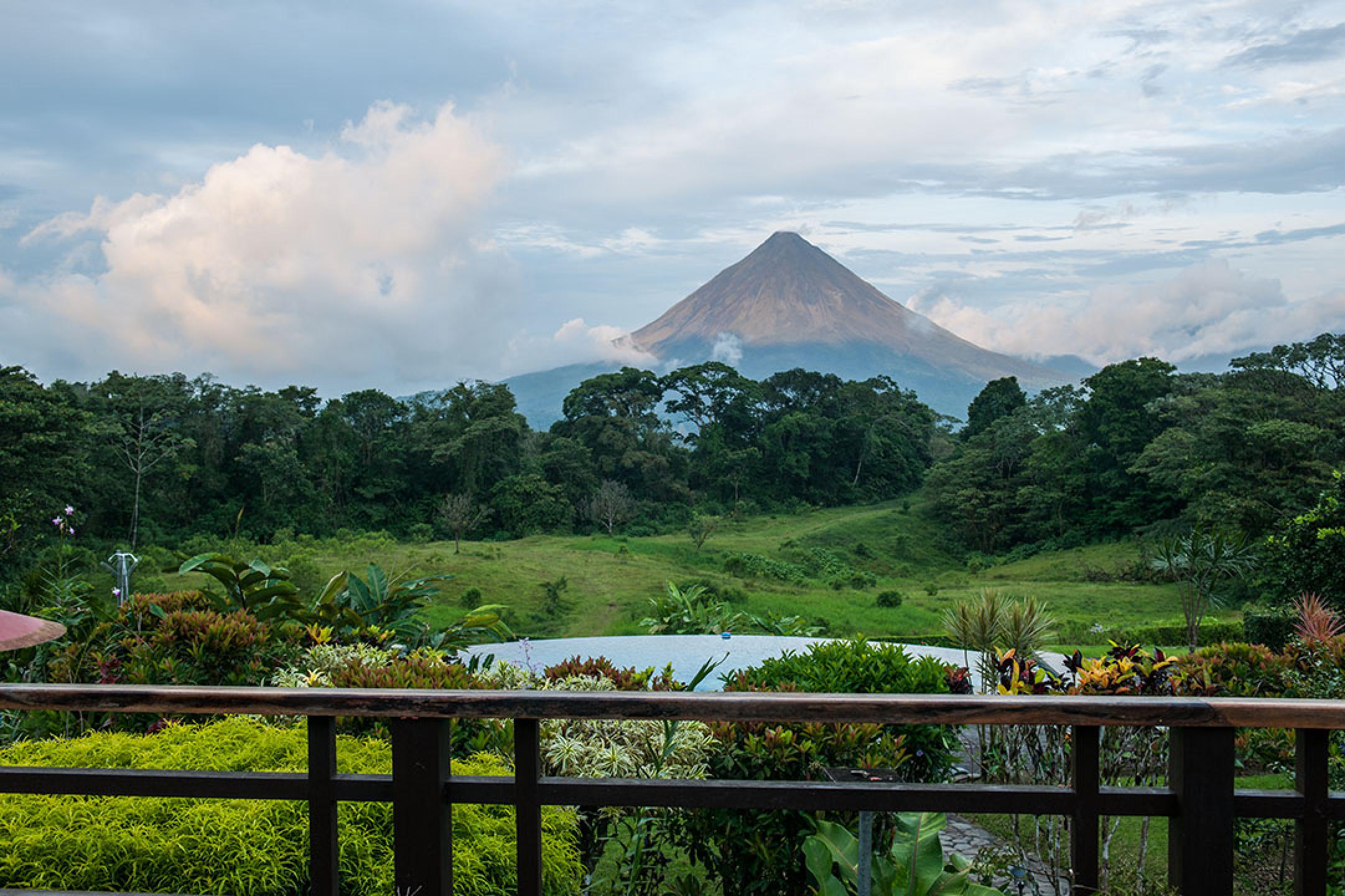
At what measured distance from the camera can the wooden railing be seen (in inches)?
53.4

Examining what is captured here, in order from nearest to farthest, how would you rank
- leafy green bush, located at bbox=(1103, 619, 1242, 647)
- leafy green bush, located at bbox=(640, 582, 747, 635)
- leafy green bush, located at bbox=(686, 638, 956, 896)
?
leafy green bush, located at bbox=(686, 638, 956, 896) < leafy green bush, located at bbox=(640, 582, 747, 635) < leafy green bush, located at bbox=(1103, 619, 1242, 647)

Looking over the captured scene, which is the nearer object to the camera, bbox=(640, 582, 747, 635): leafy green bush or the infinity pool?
the infinity pool

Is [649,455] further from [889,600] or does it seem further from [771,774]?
[771,774]

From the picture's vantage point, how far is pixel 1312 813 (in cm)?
137

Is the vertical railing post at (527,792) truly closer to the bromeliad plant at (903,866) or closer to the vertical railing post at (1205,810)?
the bromeliad plant at (903,866)

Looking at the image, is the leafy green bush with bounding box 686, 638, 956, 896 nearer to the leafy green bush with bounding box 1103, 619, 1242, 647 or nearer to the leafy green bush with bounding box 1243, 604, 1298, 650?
the leafy green bush with bounding box 1243, 604, 1298, 650

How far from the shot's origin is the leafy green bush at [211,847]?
1.76 metres

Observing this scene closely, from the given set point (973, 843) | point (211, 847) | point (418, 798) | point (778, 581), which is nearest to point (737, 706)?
point (418, 798)

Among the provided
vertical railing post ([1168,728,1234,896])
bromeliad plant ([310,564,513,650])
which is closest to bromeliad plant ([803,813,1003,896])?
vertical railing post ([1168,728,1234,896])

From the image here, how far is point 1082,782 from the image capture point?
4.63ft

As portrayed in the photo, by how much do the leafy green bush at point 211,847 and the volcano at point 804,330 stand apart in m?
57.9

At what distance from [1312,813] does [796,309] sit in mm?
65945

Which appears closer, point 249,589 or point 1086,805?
point 1086,805

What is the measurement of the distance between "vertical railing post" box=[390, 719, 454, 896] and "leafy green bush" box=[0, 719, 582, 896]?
39 cm
